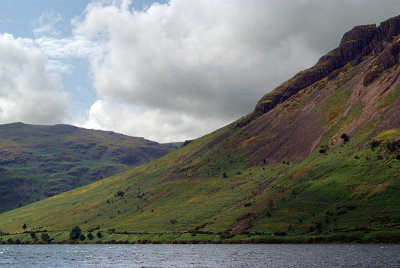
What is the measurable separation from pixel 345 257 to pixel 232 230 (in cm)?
7961

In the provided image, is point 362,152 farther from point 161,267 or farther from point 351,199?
point 161,267

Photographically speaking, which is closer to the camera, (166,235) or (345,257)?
(345,257)

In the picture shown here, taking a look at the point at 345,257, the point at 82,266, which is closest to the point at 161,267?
the point at 82,266

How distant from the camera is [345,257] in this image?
86688 millimetres

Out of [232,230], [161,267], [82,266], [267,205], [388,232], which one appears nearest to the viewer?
[161,267]

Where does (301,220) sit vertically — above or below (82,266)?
below

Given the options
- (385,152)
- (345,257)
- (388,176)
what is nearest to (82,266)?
(345,257)

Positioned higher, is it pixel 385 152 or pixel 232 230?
pixel 385 152

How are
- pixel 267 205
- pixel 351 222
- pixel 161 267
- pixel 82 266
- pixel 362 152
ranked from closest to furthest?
pixel 161 267 → pixel 82 266 → pixel 351 222 → pixel 267 205 → pixel 362 152

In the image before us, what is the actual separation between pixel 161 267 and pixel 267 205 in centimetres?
9641

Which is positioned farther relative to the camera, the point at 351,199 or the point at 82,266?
the point at 351,199

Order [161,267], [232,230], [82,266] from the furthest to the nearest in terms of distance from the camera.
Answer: [232,230] → [82,266] → [161,267]

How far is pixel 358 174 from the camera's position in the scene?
167875 millimetres

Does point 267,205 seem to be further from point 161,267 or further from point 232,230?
point 161,267
